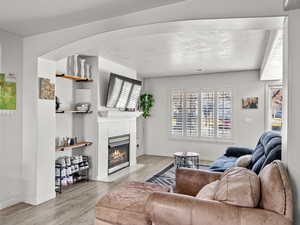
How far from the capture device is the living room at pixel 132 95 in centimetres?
210

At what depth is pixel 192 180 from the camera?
8.00 ft

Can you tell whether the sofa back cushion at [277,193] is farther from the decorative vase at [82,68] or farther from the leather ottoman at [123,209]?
the decorative vase at [82,68]

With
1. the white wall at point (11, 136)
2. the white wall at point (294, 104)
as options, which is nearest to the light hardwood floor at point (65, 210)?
the white wall at point (11, 136)

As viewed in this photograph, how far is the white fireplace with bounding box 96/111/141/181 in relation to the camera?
445cm

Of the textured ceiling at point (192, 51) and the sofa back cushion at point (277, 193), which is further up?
the textured ceiling at point (192, 51)

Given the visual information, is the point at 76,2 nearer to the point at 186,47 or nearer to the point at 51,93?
the point at 51,93

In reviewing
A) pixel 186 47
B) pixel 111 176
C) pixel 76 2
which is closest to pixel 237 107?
pixel 186 47

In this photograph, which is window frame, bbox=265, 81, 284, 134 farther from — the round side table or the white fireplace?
the white fireplace

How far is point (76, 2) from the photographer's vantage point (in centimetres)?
217

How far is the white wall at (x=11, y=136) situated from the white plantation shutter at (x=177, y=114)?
4431 mm

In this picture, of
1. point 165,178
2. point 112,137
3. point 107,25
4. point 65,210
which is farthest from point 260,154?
point 112,137

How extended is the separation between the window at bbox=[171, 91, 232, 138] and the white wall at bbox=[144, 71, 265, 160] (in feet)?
Answer: 0.57

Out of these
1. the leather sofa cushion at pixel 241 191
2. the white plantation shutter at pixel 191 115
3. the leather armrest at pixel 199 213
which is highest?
the white plantation shutter at pixel 191 115

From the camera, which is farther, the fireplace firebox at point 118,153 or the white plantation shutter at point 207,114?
the white plantation shutter at point 207,114
